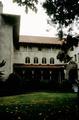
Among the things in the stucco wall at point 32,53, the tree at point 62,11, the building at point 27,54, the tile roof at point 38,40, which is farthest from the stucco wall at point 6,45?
the tile roof at point 38,40

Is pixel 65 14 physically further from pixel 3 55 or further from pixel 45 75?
pixel 45 75

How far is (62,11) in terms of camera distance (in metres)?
14.9

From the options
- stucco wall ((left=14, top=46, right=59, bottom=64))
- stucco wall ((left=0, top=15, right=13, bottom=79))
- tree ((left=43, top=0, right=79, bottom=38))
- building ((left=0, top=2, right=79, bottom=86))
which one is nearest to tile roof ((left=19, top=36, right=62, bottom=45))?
building ((left=0, top=2, right=79, bottom=86))

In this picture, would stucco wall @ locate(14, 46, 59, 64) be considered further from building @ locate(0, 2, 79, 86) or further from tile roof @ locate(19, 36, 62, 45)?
tile roof @ locate(19, 36, 62, 45)

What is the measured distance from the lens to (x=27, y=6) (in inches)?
479

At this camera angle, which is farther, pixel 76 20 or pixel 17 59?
pixel 17 59

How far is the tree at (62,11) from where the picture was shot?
1391cm

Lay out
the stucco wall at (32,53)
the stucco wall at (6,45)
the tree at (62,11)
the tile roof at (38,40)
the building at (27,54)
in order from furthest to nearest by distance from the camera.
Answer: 1. the tile roof at (38,40)
2. the stucco wall at (32,53)
3. the building at (27,54)
4. the stucco wall at (6,45)
5. the tree at (62,11)

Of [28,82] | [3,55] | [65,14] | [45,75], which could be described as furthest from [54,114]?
[45,75]

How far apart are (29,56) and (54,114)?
132ft

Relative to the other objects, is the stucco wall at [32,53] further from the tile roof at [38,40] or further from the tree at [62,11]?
the tree at [62,11]

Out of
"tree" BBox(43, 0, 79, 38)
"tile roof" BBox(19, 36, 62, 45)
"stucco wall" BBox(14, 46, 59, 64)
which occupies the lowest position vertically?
"stucco wall" BBox(14, 46, 59, 64)

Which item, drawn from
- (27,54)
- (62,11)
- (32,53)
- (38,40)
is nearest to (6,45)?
(62,11)

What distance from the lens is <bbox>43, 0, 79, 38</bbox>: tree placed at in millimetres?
13914
